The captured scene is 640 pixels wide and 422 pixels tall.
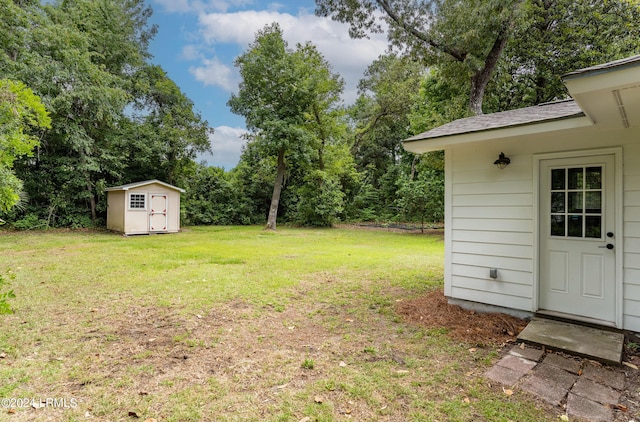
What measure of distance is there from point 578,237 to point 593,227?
0.17m

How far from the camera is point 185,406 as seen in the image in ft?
7.02

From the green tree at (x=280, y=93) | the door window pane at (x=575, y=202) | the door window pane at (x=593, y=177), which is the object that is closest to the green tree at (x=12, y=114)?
the door window pane at (x=575, y=202)

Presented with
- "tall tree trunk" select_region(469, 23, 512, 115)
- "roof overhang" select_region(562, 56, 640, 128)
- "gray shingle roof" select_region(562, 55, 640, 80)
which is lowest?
"roof overhang" select_region(562, 56, 640, 128)

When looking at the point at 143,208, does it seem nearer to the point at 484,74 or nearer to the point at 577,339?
the point at 484,74

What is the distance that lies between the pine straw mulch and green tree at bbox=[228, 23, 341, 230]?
12044mm

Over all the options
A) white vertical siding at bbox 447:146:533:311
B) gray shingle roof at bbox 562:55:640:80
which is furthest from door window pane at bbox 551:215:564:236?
gray shingle roof at bbox 562:55:640:80

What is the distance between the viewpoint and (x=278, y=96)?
51.6 feet

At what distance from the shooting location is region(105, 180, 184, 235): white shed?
1294 cm

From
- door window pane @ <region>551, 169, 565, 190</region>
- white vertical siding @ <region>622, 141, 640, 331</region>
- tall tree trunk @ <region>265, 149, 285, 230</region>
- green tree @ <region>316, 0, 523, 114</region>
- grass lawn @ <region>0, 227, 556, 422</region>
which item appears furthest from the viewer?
tall tree trunk @ <region>265, 149, 285, 230</region>

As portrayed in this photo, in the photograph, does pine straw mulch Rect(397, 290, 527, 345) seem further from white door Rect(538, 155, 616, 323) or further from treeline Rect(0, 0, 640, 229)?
treeline Rect(0, 0, 640, 229)

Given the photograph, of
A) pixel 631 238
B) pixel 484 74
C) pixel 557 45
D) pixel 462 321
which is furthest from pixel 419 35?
pixel 462 321

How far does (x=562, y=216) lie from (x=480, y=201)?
33.7 inches

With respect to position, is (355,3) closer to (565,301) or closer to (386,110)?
(565,301)

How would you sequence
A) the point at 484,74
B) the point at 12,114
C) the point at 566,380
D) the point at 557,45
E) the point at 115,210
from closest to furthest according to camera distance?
the point at 566,380 → the point at 12,114 → the point at 484,74 → the point at 557,45 → the point at 115,210
